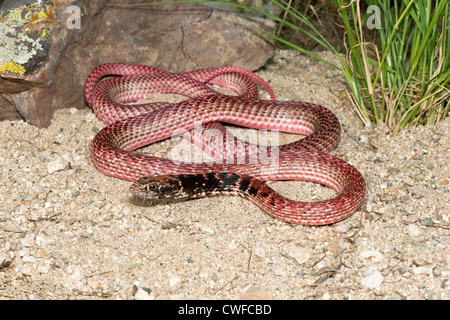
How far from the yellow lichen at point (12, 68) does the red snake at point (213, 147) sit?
86 centimetres

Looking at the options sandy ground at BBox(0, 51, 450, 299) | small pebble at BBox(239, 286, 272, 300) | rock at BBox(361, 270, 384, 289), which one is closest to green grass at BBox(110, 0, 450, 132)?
sandy ground at BBox(0, 51, 450, 299)

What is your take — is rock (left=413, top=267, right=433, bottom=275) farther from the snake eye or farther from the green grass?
the snake eye

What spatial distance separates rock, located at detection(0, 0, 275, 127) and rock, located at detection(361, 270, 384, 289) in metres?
3.91

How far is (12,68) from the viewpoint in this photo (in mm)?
5434

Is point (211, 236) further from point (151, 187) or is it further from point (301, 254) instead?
point (301, 254)

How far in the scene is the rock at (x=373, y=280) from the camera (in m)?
3.98

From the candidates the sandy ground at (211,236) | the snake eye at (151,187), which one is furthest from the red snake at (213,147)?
the sandy ground at (211,236)

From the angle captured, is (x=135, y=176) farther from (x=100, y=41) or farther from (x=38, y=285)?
(x=100, y=41)

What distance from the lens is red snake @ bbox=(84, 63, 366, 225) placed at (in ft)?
15.6

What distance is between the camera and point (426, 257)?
420cm

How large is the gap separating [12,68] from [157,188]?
2.33m

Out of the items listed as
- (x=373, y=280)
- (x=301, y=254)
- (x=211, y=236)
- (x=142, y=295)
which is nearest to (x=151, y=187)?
(x=211, y=236)

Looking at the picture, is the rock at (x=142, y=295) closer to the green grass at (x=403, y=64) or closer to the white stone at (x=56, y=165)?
the white stone at (x=56, y=165)

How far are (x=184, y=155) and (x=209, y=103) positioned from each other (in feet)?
2.33
